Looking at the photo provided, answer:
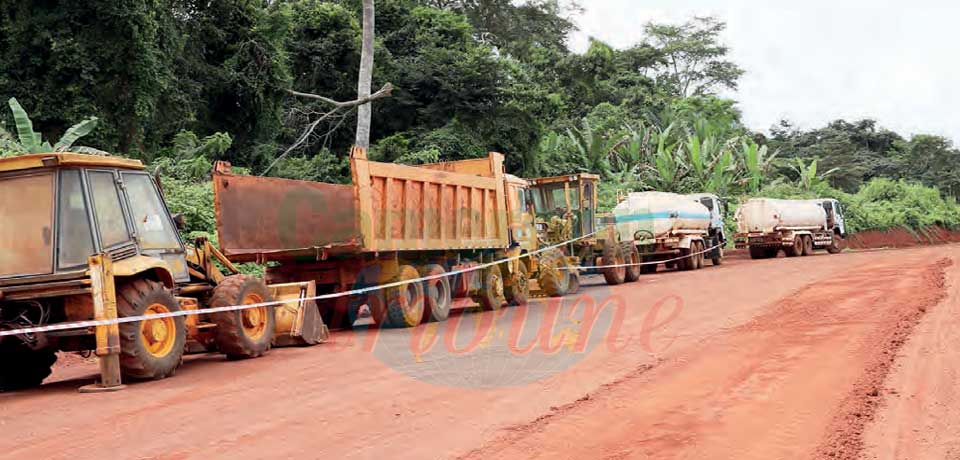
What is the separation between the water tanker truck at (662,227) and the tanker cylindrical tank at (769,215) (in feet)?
14.4

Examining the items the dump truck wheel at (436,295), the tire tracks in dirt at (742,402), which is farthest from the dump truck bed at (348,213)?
the tire tracks in dirt at (742,402)

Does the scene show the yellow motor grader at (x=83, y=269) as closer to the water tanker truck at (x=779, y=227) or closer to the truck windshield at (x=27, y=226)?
the truck windshield at (x=27, y=226)

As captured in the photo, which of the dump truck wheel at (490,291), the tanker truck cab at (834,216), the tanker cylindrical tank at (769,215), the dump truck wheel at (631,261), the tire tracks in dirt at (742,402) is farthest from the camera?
the tanker truck cab at (834,216)

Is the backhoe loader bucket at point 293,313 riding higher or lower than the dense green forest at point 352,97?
lower

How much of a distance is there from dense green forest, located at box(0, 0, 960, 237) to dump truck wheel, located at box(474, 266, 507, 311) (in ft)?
18.1

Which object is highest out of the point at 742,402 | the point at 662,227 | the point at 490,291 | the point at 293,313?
the point at 662,227

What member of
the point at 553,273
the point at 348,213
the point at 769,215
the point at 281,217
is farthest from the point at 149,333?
the point at 769,215

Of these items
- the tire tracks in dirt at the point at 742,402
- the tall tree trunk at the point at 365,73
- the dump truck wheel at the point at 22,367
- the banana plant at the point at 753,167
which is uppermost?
the tall tree trunk at the point at 365,73

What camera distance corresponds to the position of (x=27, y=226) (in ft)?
28.7

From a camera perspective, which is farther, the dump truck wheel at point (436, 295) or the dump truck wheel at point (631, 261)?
the dump truck wheel at point (631, 261)

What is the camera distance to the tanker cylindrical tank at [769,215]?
3241 cm

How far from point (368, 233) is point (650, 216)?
15.8 metres

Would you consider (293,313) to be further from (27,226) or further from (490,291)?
(490,291)

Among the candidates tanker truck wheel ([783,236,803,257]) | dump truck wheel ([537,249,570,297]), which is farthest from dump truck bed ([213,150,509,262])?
tanker truck wheel ([783,236,803,257])
